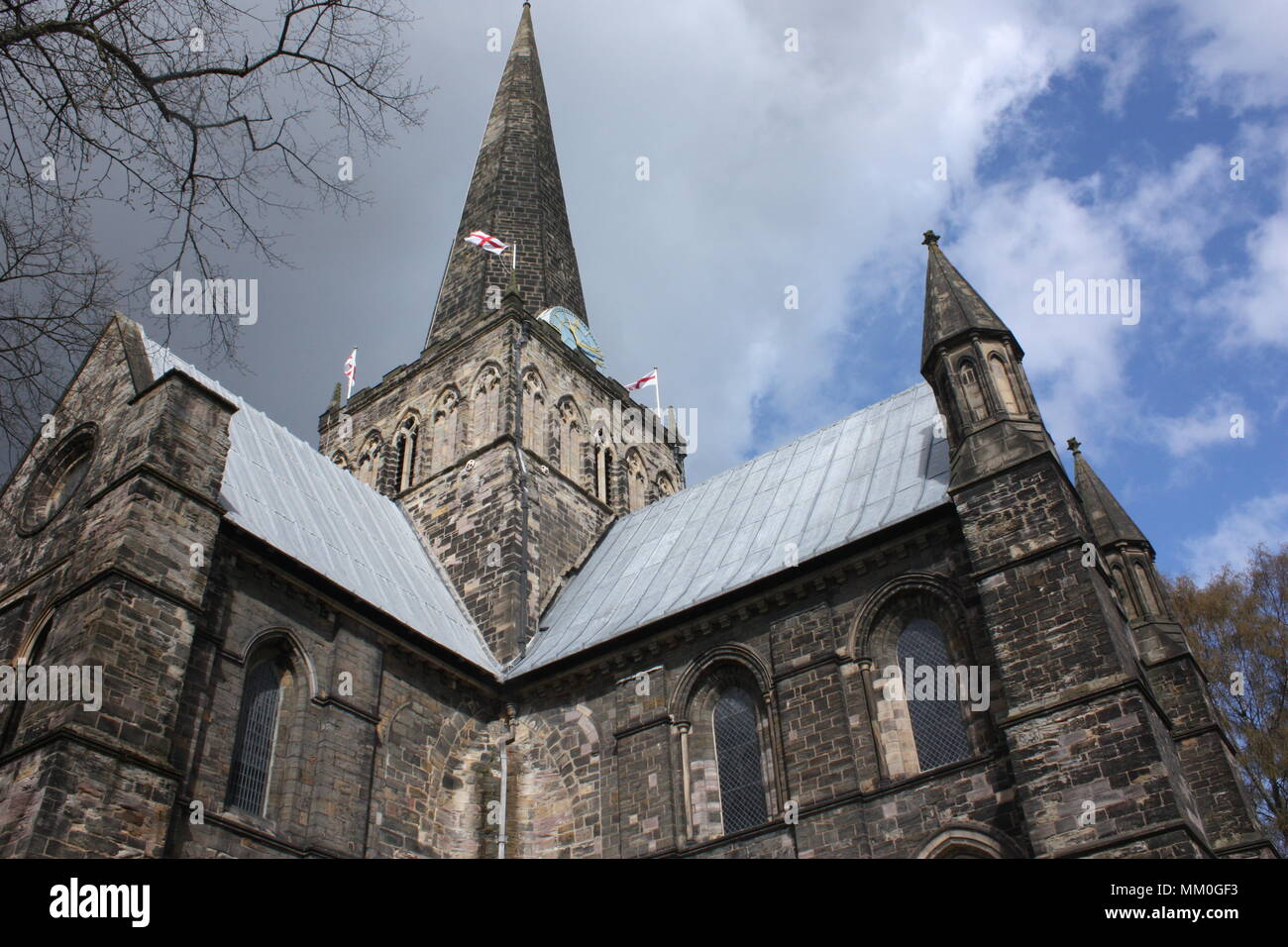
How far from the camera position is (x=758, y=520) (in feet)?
63.5

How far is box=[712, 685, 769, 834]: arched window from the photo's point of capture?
1500 cm

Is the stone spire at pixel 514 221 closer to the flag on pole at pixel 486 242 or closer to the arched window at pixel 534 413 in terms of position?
the flag on pole at pixel 486 242

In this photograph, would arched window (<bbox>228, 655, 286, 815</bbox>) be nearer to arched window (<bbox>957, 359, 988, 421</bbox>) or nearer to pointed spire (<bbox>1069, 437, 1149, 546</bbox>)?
arched window (<bbox>957, 359, 988, 421</bbox>)

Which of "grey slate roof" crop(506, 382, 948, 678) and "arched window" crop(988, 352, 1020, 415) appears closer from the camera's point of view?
"arched window" crop(988, 352, 1020, 415)

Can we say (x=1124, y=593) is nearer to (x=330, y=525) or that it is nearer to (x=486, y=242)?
(x=330, y=525)

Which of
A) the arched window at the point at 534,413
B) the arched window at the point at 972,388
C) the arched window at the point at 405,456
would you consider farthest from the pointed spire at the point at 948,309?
the arched window at the point at 405,456

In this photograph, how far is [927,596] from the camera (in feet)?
48.4

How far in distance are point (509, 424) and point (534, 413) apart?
4.54 ft

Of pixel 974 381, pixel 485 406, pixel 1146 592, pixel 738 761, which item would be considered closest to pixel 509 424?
pixel 485 406

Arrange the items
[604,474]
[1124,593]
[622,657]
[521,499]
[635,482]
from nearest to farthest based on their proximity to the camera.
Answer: [622,657] < [1124,593] < [521,499] < [604,474] < [635,482]

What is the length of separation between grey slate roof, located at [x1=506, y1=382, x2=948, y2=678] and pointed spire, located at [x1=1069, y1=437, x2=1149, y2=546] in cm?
330

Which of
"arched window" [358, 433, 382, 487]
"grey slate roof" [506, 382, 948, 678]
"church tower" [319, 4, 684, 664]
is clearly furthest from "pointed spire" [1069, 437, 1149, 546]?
"arched window" [358, 433, 382, 487]

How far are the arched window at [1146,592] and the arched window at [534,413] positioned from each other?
41.0 feet
